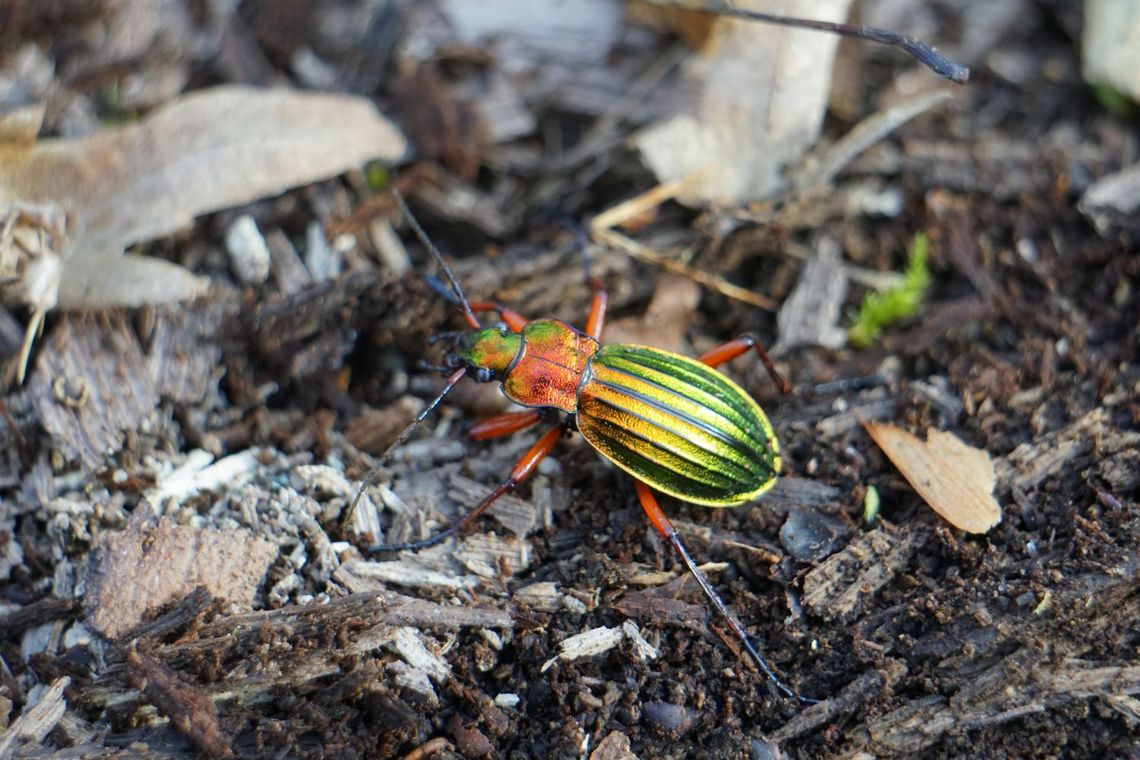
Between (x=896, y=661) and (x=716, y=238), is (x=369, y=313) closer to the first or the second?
(x=716, y=238)

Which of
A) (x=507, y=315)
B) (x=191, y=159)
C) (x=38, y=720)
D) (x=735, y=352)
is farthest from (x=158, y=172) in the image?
(x=735, y=352)

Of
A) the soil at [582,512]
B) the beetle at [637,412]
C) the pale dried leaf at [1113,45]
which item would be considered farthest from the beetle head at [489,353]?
the pale dried leaf at [1113,45]

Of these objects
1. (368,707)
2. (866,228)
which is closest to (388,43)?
(866,228)

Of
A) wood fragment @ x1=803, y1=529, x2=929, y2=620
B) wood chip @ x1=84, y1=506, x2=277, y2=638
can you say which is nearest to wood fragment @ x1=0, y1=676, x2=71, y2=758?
wood chip @ x1=84, y1=506, x2=277, y2=638

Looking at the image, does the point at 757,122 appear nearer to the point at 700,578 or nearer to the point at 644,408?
the point at 644,408

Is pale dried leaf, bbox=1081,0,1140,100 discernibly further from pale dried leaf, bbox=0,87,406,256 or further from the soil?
pale dried leaf, bbox=0,87,406,256

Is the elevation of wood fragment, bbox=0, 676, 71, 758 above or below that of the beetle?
below

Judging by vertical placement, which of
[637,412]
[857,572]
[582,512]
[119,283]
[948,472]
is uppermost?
[119,283]
